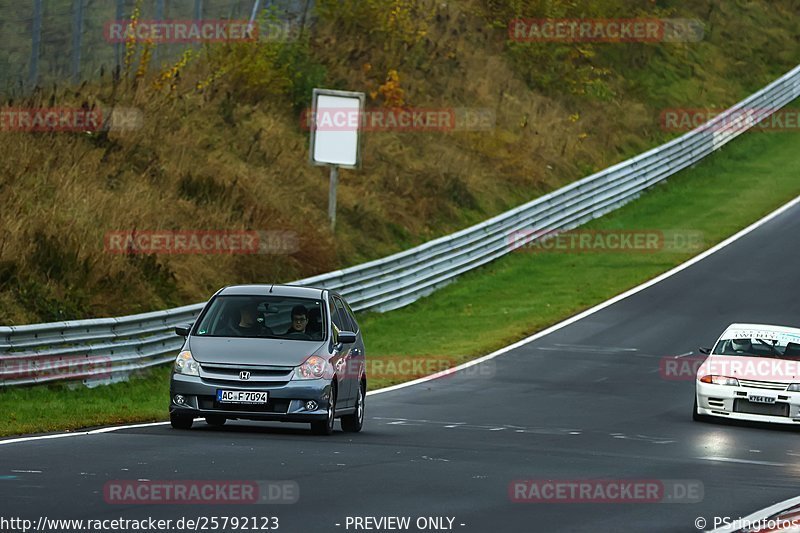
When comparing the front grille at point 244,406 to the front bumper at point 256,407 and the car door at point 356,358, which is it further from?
the car door at point 356,358

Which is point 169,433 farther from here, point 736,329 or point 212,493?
point 736,329

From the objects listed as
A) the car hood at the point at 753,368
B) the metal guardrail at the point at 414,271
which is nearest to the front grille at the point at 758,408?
the car hood at the point at 753,368

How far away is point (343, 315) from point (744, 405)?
21.6 ft

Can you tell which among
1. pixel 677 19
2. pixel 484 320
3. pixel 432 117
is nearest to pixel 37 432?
pixel 484 320

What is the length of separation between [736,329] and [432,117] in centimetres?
2525

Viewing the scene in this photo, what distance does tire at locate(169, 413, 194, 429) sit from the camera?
15.8 meters

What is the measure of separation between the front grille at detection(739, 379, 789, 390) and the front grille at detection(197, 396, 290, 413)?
27.0ft

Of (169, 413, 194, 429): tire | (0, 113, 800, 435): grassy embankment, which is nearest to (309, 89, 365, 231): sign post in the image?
(0, 113, 800, 435): grassy embankment

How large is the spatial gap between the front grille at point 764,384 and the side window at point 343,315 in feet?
20.9

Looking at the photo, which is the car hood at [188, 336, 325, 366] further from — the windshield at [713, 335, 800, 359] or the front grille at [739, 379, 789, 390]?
the windshield at [713, 335, 800, 359]

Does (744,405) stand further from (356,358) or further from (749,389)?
(356,358)

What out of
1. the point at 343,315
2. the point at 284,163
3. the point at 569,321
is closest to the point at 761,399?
the point at 343,315

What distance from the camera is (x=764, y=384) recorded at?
21.1 m

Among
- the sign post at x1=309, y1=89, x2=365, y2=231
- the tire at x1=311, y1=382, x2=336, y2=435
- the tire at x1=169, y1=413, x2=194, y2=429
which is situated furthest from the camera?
the sign post at x1=309, y1=89, x2=365, y2=231
